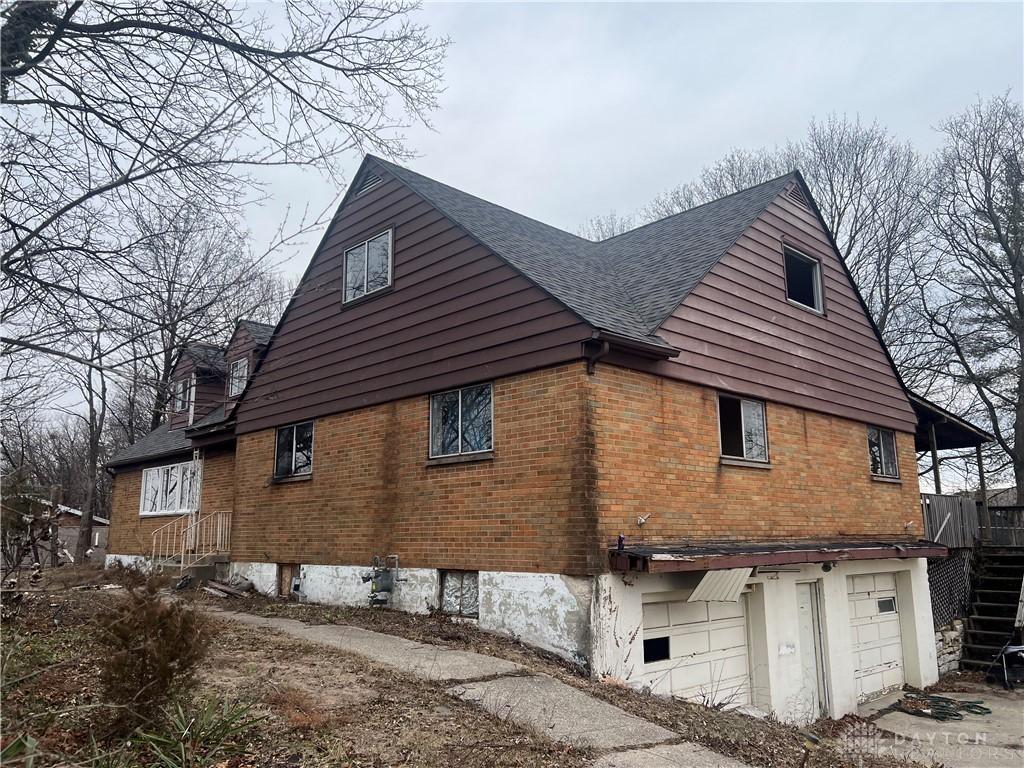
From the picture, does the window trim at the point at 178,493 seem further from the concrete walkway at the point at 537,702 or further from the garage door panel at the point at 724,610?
the garage door panel at the point at 724,610

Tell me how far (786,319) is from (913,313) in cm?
1889

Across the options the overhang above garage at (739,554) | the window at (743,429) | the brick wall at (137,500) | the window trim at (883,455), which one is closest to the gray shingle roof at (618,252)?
the window at (743,429)

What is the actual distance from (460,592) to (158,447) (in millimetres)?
14437

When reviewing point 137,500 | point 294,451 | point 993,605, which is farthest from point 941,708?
point 137,500

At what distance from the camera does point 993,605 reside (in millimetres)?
17406

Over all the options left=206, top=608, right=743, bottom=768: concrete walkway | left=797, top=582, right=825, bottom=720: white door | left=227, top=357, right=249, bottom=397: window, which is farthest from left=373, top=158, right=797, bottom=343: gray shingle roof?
left=227, top=357, right=249, bottom=397: window

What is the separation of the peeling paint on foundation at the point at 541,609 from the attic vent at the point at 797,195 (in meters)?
10.1

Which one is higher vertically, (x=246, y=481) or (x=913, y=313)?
(x=913, y=313)

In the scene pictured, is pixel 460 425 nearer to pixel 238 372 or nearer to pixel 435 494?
pixel 435 494

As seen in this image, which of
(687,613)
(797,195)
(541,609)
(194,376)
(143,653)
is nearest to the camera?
(143,653)

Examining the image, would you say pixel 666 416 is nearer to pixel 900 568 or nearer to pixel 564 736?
pixel 564 736

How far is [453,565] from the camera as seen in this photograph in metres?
11.3

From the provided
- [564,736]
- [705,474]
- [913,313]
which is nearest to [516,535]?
[705,474]

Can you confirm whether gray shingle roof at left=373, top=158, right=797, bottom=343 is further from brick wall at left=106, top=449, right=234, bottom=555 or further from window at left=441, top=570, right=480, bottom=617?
brick wall at left=106, top=449, right=234, bottom=555
